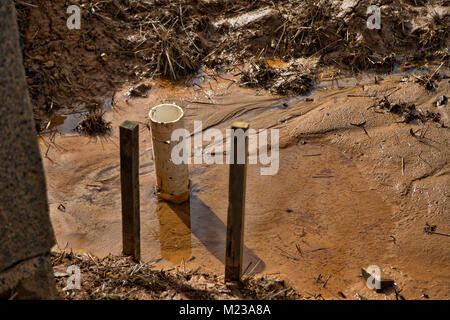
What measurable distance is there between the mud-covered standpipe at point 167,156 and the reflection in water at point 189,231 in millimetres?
130

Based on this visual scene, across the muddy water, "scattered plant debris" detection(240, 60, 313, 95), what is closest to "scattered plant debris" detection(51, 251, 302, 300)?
the muddy water

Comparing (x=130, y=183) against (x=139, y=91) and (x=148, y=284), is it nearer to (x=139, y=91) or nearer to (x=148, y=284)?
(x=148, y=284)

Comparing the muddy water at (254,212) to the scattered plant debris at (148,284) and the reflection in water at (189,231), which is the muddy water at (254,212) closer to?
the reflection in water at (189,231)

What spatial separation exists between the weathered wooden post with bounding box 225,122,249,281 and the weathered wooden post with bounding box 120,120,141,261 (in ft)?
2.46

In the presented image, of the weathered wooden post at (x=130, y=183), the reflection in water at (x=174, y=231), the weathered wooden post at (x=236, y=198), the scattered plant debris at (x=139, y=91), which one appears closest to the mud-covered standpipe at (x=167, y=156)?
the reflection in water at (x=174, y=231)

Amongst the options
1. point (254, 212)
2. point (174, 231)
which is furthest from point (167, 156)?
point (254, 212)

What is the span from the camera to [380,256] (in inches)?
183

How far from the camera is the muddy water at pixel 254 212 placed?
4.63 meters

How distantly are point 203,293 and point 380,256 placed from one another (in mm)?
1902

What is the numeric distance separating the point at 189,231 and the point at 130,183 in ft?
4.90

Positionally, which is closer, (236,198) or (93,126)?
(236,198)

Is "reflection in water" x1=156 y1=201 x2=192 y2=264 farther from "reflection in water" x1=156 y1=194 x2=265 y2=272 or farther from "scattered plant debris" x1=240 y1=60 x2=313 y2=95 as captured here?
"scattered plant debris" x1=240 y1=60 x2=313 y2=95

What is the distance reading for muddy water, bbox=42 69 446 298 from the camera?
463 centimetres

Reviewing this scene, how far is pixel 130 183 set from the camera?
3.67 m
